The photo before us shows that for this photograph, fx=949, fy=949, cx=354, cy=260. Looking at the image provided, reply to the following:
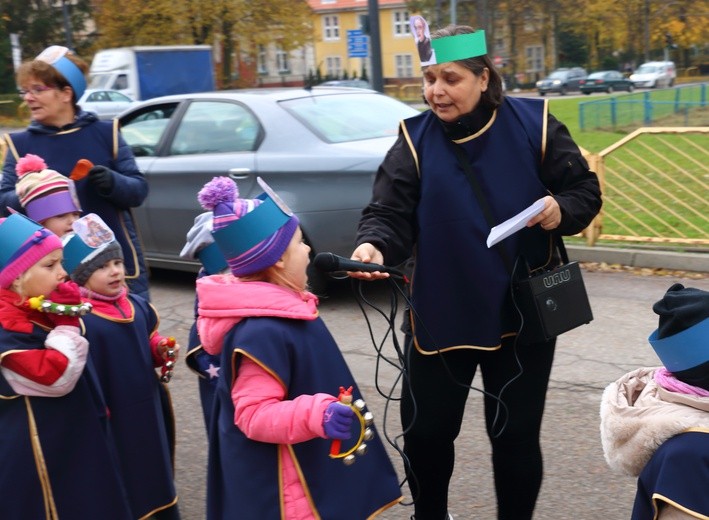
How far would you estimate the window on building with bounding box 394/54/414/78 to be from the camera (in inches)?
2825

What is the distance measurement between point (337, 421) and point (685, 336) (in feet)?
2.88

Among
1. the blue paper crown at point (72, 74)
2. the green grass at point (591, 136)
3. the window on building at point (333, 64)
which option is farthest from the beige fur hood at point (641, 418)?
the window on building at point (333, 64)

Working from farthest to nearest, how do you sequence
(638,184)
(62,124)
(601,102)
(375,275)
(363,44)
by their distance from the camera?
1. (601,102)
2. (363,44)
3. (638,184)
4. (62,124)
5. (375,275)

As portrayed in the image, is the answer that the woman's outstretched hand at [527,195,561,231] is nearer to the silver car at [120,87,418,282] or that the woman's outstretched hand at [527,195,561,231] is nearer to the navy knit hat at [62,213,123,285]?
the navy knit hat at [62,213,123,285]

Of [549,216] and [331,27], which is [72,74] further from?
[331,27]

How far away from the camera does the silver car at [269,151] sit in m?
6.85

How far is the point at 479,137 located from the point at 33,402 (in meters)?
1.72

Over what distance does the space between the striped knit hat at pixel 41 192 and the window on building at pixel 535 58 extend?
70.3 m

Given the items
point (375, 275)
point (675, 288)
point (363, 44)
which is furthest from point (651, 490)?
point (363, 44)

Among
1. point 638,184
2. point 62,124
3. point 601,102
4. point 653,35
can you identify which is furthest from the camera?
point 653,35

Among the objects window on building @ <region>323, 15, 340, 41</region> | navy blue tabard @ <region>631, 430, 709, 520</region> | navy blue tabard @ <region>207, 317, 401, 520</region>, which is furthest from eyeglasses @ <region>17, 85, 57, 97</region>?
window on building @ <region>323, 15, 340, 41</region>

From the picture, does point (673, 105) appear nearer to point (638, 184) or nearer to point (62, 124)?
point (638, 184)

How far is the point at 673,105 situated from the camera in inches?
838

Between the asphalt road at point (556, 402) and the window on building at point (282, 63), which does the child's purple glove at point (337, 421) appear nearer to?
the asphalt road at point (556, 402)
